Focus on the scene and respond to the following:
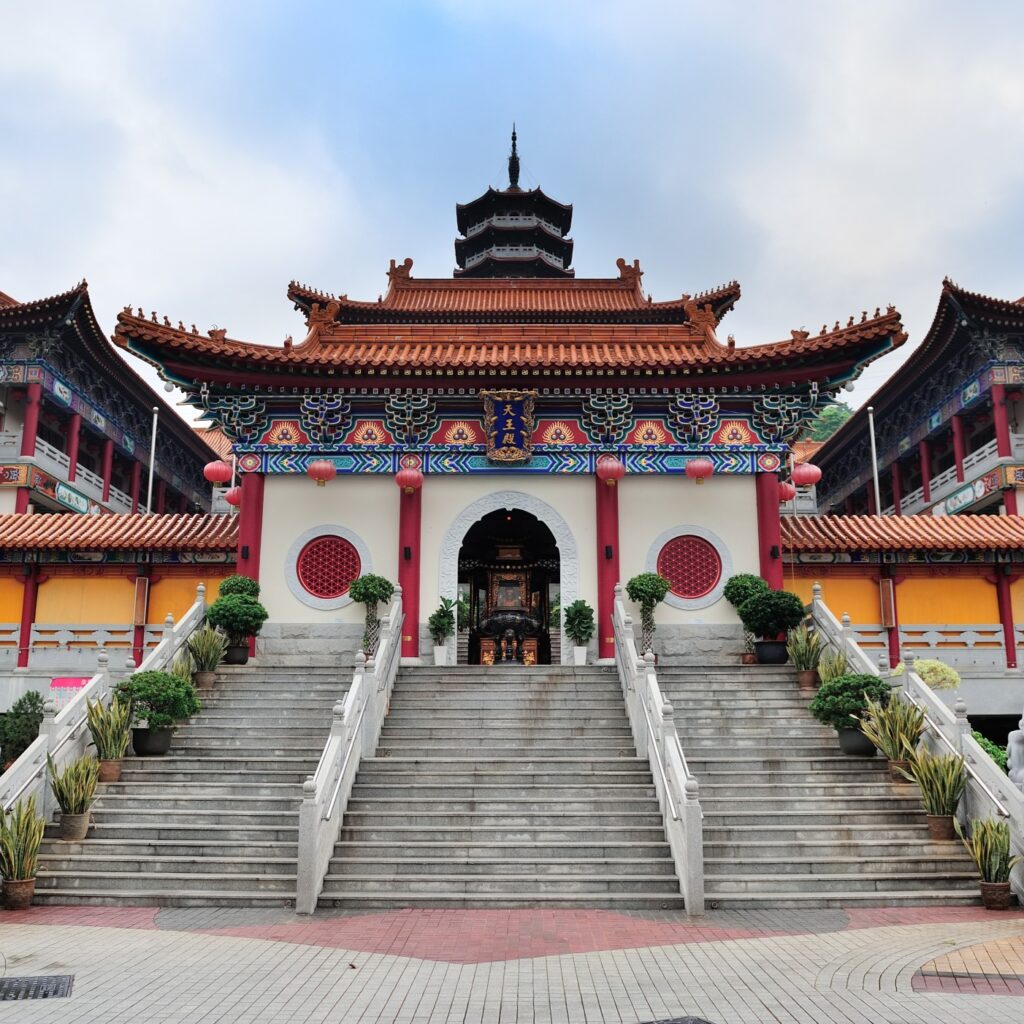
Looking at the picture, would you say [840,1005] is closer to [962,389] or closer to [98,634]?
[98,634]

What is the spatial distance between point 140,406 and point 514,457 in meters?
23.7

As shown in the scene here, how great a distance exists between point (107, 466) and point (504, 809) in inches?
1084

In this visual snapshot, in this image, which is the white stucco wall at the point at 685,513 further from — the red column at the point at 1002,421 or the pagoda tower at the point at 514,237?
the pagoda tower at the point at 514,237

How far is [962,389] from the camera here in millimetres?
28375

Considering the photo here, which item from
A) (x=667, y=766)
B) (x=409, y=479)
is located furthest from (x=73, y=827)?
(x=409, y=479)

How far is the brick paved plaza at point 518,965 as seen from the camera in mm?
5762

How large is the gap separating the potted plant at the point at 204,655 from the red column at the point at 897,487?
2804cm

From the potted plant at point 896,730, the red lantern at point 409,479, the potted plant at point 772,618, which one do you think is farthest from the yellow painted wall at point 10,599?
the potted plant at point 896,730

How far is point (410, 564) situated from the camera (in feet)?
52.2

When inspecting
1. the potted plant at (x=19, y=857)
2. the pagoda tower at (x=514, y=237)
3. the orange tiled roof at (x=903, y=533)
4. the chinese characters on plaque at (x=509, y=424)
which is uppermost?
the pagoda tower at (x=514, y=237)

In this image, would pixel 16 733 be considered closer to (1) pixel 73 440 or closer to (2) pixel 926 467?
(1) pixel 73 440

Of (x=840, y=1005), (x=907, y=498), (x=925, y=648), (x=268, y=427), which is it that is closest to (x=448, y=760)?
(x=840, y=1005)

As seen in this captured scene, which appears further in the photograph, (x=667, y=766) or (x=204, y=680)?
(x=204, y=680)

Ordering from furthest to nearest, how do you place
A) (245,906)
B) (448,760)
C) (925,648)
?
(925,648), (448,760), (245,906)
